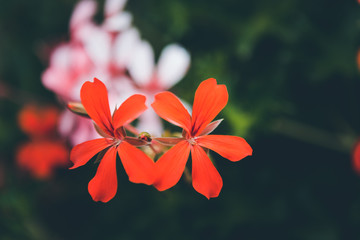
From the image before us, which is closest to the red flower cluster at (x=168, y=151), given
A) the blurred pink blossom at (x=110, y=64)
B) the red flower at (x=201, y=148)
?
the red flower at (x=201, y=148)

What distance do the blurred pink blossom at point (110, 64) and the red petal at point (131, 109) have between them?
1.40 feet

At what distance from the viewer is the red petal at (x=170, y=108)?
16.4 inches

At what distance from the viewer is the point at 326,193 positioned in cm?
95

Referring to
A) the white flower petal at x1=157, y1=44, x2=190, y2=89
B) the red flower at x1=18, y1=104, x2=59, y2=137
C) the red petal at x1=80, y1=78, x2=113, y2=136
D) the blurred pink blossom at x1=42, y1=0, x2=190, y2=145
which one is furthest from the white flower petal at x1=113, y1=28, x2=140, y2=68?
the red petal at x1=80, y1=78, x2=113, y2=136

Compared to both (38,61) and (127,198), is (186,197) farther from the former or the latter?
(38,61)

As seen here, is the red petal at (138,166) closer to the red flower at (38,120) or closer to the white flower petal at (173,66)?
the white flower petal at (173,66)

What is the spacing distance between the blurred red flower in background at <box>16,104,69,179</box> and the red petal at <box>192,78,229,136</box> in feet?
2.55

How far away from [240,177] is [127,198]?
0.38 metres

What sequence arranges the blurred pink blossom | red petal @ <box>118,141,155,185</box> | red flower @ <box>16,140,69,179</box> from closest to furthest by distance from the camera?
red petal @ <box>118,141,155,185</box>, the blurred pink blossom, red flower @ <box>16,140,69,179</box>

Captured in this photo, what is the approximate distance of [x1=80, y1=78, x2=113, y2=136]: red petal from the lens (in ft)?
1.39

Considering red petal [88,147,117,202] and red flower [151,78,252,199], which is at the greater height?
red flower [151,78,252,199]

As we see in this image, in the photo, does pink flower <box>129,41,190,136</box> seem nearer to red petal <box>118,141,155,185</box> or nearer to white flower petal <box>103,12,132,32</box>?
white flower petal <box>103,12,132,32</box>

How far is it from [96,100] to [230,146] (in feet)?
0.62

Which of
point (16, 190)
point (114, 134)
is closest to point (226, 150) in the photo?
point (114, 134)
